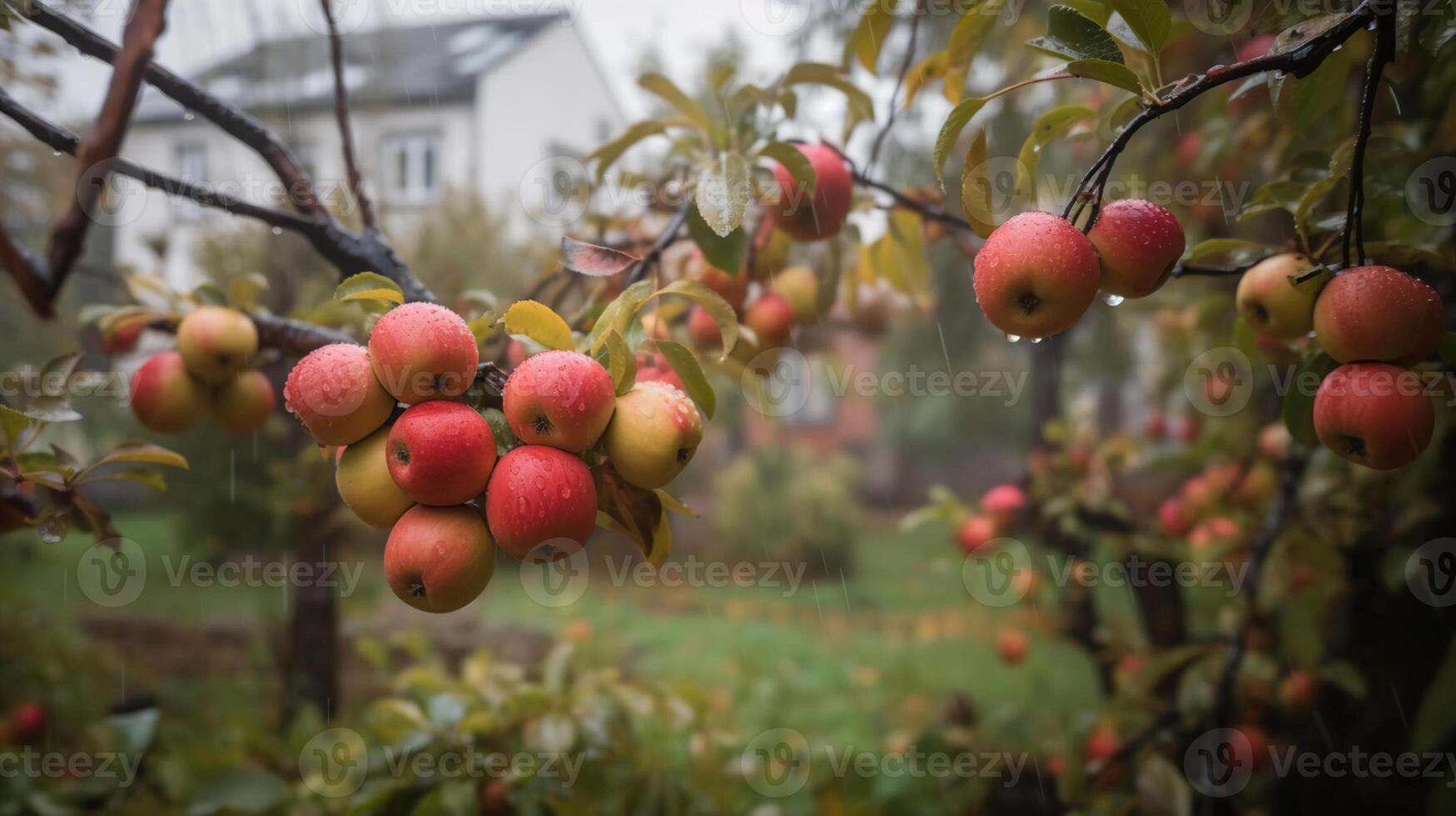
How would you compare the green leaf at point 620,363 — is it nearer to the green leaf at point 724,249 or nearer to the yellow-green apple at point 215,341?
the green leaf at point 724,249

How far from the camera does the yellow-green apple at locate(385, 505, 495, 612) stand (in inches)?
21.1

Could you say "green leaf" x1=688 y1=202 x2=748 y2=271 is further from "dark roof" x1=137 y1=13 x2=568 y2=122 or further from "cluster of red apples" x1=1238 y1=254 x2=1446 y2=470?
"dark roof" x1=137 y1=13 x2=568 y2=122

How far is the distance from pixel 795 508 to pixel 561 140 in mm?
5074

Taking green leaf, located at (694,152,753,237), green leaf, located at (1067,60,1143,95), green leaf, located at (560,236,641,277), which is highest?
green leaf, located at (1067,60,1143,95)

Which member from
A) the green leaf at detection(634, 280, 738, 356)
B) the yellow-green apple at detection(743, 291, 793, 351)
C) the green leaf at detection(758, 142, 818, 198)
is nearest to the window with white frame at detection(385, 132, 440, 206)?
the yellow-green apple at detection(743, 291, 793, 351)

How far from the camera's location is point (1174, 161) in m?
2.07

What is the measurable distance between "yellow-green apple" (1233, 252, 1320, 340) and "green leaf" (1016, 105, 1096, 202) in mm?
220

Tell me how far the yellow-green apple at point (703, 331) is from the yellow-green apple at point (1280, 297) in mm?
543

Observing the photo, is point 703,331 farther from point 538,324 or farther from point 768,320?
point 538,324
